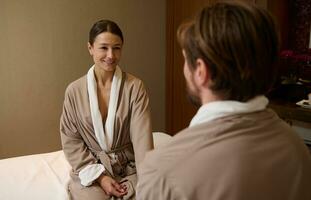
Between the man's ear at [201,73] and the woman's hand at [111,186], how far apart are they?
3.51 feet

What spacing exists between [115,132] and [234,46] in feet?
4.07

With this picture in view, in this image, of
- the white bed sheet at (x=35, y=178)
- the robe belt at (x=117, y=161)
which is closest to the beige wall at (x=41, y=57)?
the white bed sheet at (x=35, y=178)

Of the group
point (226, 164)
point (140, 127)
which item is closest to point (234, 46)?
point (226, 164)

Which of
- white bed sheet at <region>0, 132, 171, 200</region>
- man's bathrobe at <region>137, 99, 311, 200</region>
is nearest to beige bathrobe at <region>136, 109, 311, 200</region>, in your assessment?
man's bathrobe at <region>137, 99, 311, 200</region>

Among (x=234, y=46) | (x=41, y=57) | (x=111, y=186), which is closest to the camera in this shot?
(x=234, y=46)

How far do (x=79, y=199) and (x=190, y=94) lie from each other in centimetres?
108

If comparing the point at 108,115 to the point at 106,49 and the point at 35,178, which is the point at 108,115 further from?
the point at 35,178

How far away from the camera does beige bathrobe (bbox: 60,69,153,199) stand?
1.89 metres

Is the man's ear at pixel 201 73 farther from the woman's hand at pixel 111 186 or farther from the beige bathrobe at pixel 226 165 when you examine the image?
the woman's hand at pixel 111 186

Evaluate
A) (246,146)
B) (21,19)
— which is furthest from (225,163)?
(21,19)

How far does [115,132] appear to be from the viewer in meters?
1.91

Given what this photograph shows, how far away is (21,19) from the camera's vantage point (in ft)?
8.37

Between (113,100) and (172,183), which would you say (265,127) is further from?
(113,100)

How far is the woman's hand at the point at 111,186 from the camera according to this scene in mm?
1755
